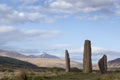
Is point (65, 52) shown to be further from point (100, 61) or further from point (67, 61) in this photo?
point (100, 61)

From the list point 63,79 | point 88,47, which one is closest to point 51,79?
point 63,79

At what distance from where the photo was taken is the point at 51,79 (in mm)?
37562

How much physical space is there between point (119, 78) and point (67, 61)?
31.5 metres

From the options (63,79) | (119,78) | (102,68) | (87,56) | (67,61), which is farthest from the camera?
(67,61)

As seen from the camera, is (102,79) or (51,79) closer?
(102,79)

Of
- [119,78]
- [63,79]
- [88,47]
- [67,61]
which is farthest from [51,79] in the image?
[67,61]

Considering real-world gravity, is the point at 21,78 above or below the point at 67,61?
below

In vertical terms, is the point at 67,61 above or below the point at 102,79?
above

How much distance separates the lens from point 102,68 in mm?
50875

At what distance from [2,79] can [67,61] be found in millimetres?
24894

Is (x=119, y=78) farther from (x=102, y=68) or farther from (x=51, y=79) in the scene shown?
(x=102, y=68)

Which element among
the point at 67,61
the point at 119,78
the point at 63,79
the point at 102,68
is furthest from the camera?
the point at 67,61

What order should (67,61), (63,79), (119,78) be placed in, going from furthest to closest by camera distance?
(67,61) → (63,79) → (119,78)

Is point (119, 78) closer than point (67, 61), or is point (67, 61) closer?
point (119, 78)
